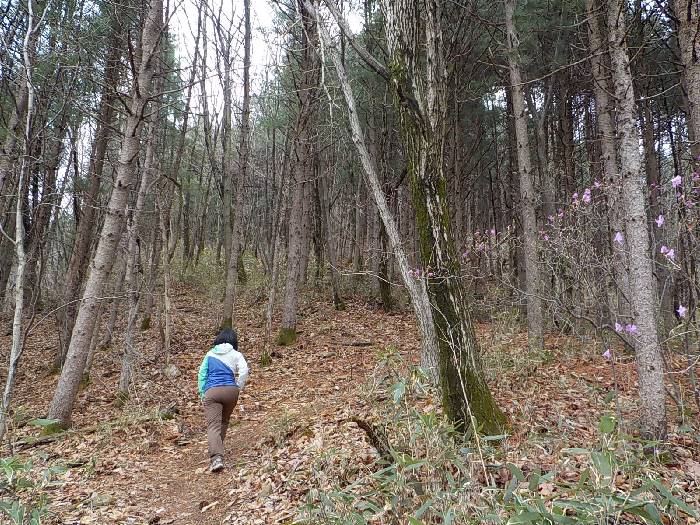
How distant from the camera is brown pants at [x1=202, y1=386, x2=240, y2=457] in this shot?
16.8ft

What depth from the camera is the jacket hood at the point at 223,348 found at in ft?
18.0

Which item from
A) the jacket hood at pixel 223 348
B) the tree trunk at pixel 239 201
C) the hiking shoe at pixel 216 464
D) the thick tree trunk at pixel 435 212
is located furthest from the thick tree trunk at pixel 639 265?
the tree trunk at pixel 239 201

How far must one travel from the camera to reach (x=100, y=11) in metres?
8.77

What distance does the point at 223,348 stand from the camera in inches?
217

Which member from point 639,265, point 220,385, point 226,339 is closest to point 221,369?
point 220,385

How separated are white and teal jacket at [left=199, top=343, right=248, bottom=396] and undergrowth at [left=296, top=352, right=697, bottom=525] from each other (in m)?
2.05

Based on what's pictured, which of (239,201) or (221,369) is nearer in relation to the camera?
(221,369)

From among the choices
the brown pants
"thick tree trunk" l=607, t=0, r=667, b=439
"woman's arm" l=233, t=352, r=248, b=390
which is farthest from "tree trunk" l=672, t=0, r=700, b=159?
the brown pants

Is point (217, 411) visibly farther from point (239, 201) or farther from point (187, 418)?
point (239, 201)

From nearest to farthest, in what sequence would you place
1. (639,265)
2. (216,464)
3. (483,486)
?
1. (483,486)
2. (639,265)
3. (216,464)

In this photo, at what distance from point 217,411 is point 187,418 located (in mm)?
2079

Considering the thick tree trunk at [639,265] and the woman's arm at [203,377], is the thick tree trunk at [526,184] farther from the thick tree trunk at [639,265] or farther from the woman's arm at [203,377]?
the woman's arm at [203,377]

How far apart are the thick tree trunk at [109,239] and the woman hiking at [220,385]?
86.0 inches

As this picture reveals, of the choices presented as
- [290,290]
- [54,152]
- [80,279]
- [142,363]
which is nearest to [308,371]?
[290,290]
